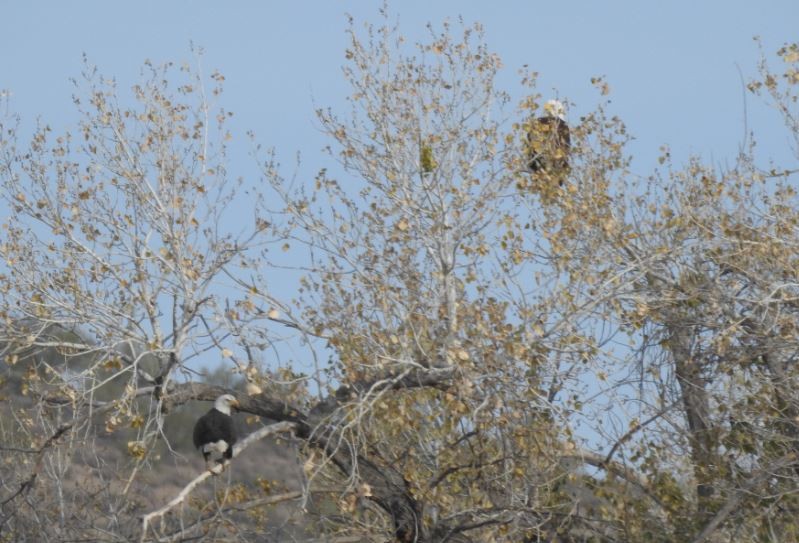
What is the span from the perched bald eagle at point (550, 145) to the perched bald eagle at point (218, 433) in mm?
5718

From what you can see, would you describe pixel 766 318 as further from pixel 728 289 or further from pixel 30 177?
pixel 30 177

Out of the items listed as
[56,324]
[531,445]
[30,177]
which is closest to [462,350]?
[531,445]

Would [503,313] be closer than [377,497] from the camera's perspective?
No

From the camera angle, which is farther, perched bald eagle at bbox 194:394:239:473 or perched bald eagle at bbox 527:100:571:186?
perched bald eagle at bbox 527:100:571:186

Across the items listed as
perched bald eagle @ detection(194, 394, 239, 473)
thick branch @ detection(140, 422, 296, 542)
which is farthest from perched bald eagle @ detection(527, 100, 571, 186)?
perched bald eagle @ detection(194, 394, 239, 473)

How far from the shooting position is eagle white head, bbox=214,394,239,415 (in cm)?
1165

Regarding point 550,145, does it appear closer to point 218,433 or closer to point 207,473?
point 218,433

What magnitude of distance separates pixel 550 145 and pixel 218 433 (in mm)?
6447

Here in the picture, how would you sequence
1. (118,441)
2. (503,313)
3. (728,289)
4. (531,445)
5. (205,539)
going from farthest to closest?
1. (118,441)
2. (728,289)
3. (503,313)
4. (531,445)
5. (205,539)

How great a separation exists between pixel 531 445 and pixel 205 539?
3287 mm

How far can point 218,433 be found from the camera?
37.9 ft

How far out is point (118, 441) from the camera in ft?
A: 131

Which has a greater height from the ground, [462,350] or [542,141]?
[542,141]

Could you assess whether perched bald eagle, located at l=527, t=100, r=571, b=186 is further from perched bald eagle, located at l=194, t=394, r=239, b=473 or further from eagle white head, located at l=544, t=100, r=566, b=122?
perched bald eagle, located at l=194, t=394, r=239, b=473
